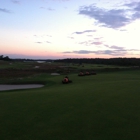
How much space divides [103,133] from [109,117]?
1.67 meters

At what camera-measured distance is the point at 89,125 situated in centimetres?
736

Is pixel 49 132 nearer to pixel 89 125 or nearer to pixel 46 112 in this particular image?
pixel 89 125

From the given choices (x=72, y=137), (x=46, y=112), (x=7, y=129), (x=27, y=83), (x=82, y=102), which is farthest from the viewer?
(x=27, y=83)

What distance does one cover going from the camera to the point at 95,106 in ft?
32.8

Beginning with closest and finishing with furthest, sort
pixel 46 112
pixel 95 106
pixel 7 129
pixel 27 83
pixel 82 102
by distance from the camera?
pixel 7 129 < pixel 46 112 < pixel 95 106 < pixel 82 102 < pixel 27 83

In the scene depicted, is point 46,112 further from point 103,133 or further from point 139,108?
point 139,108

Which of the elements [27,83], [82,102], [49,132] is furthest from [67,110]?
[27,83]

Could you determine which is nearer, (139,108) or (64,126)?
(64,126)

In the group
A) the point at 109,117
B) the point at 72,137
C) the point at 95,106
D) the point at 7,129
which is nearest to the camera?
the point at 72,137

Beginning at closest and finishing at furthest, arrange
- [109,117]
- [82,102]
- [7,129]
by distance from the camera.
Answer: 1. [7,129]
2. [109,117]
3. [82,102]

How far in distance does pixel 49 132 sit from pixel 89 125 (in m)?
1.44

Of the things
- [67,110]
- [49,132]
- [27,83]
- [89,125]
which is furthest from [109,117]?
[27,83]

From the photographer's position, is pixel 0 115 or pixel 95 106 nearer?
pixel 0 115

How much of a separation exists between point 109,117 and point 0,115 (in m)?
4.41
